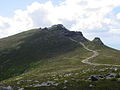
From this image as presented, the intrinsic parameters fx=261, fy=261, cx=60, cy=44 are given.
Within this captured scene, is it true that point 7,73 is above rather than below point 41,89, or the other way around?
below

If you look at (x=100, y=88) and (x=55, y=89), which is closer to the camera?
(x=100, y=88)

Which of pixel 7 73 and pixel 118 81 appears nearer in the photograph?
pixel 118 81

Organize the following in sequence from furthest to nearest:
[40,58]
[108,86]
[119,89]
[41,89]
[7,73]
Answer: [40,58], [7,73], [41,89], [108,86], [119,89]

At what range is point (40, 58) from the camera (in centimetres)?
19750

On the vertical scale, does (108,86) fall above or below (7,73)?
above

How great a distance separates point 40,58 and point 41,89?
168 meters

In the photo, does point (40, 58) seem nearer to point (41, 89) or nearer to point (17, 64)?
point (17, 64)

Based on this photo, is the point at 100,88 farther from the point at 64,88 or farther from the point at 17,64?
the point at 17,64

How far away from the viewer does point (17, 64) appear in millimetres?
187000

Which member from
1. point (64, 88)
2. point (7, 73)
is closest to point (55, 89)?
point (64, 88)

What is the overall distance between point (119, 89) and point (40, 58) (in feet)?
569

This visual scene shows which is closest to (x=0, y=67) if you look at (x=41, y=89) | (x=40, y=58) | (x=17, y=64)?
(x=17, y=64)

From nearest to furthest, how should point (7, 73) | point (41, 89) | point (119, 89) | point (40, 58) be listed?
point (119, 89)
point (41, 89)
point (7, 73)
point (40, 58)

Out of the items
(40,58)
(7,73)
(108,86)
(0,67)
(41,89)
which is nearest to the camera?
(108,86)
